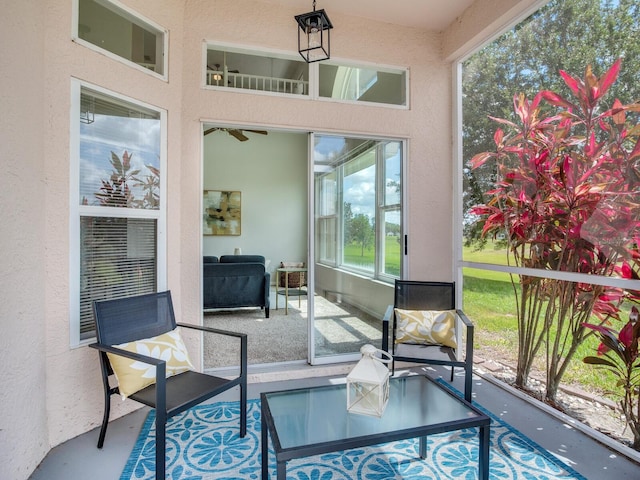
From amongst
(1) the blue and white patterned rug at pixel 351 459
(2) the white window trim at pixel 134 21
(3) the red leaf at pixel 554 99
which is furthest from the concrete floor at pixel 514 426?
(2) the white window trim at pixel 134 21

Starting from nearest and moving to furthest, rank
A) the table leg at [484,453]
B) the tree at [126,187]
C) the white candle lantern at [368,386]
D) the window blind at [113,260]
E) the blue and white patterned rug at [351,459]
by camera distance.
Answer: the table leg at [484,453] → the white candle lantern at [368,386] → the blue and white patterned rug at [351,459] → the window blind at [113,260] → the tree at [126,187]

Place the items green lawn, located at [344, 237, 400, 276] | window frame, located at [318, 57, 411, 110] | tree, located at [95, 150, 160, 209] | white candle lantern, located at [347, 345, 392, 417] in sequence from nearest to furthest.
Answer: white candle lantern, located at [347, 345, 392, 417] < tree, located at [95, 150, 160, 209] < window frame, located at [318, 57, 411, 110] < green lawn, located at [344, 237, 400, 276]

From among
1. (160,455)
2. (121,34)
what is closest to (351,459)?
(160,455)

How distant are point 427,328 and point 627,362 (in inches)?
49.2

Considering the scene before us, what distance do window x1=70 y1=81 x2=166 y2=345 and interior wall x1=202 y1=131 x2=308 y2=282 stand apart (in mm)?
5181

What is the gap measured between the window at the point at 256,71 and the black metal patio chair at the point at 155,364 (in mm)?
1842

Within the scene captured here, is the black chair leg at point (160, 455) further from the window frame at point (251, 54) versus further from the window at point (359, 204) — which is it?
the window frame at point (251, 54)

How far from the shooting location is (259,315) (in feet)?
18.1

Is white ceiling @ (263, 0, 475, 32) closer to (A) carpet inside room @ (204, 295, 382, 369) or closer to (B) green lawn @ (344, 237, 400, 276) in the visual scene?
(B) green lawn @ (344, 237, 400, 276)

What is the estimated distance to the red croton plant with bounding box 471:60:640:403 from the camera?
207 centimetres

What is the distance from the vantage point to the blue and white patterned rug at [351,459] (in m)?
1.91

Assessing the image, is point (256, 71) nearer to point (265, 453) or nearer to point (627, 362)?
point (265, 453)

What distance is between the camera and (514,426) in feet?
7.95

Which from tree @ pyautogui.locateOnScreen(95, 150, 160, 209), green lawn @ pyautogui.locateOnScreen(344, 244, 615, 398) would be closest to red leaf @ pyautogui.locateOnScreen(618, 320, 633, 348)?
green lawn @ pyautogui.locateOnScreen(344, 244, 615, 398)
